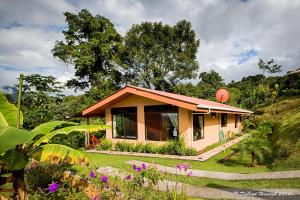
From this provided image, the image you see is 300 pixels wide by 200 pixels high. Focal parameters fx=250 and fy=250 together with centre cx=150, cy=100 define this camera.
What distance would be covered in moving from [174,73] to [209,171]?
27.8m

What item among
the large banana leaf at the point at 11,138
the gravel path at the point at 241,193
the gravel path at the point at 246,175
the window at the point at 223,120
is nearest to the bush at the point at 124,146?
the gravel path at the point at 246,175

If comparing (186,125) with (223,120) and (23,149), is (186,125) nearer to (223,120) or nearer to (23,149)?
Result: (223,120)

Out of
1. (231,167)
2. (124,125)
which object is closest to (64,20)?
(124,125)

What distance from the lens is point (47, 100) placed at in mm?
15203

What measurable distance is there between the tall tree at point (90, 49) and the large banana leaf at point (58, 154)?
2579 cm

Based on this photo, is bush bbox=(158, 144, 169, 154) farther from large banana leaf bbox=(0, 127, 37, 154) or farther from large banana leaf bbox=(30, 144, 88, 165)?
large banana leaf bbox=(0, 127, 37, 154)

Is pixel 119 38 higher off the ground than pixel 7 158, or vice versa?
pixel 119 38

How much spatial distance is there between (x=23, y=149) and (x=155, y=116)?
401 inches

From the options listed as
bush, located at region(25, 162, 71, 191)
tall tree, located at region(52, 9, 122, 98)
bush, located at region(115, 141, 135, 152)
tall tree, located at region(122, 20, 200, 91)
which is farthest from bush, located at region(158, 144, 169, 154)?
tall tree, located at region(122, 20, 200, 91)

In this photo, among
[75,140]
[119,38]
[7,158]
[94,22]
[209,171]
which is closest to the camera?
[7,158]

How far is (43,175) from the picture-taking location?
292 inches

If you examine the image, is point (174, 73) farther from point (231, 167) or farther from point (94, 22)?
point (231, 167)

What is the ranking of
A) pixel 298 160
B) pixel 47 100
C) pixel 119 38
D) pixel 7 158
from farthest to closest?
pixel 119 38, pixel 47 100, pixel 298 160, pixel 7 158

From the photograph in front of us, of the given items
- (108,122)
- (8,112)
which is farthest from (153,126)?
(8,112)
